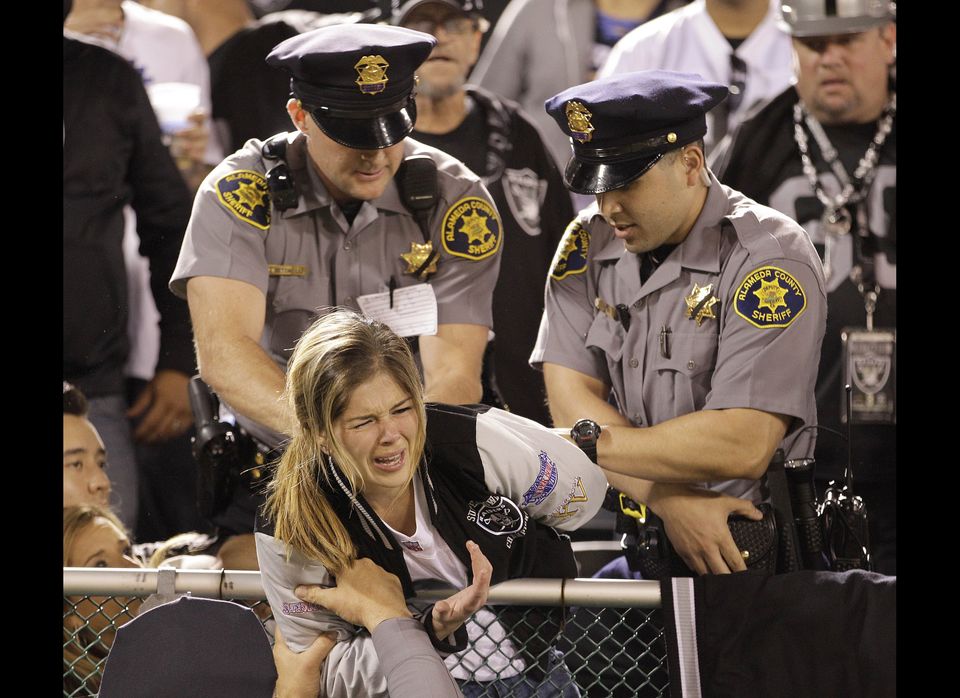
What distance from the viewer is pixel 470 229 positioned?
7.69 feet

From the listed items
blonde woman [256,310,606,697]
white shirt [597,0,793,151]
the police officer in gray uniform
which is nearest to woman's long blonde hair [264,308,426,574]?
blonde woman [256,310,606,697]

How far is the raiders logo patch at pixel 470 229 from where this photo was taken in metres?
2.33

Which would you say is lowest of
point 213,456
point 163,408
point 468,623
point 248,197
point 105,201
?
point 468,623

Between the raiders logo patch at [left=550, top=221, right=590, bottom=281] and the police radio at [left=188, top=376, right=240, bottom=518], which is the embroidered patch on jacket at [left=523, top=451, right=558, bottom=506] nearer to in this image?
the raiders logo patch at [left=550, top=221, right=590, bottom=281]

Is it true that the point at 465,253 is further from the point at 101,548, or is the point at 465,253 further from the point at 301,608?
the point at 101,548

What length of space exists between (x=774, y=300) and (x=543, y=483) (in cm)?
50

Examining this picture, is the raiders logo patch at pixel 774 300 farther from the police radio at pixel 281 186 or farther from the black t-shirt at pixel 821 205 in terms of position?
the police radio at pixel 281 186

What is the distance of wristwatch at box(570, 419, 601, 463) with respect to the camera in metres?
2.05

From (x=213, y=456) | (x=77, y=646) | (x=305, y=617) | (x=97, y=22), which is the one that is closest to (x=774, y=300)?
(x=305, y=617)

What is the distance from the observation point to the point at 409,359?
1907 mm

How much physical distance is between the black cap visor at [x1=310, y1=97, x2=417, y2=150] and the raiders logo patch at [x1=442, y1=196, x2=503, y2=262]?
208 mm

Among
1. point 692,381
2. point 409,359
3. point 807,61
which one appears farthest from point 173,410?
point 807,61
